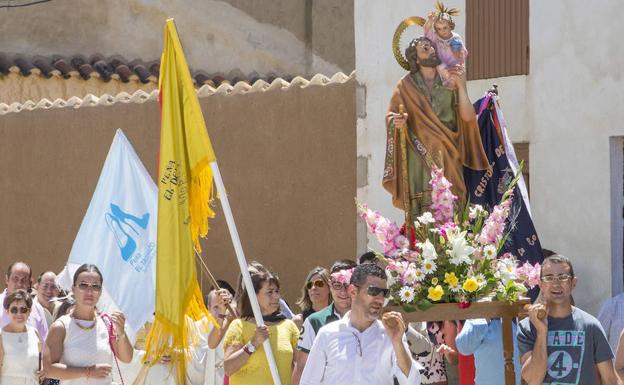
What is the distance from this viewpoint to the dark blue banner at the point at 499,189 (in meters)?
8.59

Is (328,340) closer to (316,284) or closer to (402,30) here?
(402,30)

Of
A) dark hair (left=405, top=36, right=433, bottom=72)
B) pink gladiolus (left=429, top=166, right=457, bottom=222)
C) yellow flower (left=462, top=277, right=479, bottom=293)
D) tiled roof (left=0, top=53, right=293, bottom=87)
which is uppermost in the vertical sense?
tiled roof (left=0, top=53, right=293, bottom=87)

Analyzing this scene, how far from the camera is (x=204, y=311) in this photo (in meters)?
8.29

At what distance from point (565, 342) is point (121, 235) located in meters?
5.15

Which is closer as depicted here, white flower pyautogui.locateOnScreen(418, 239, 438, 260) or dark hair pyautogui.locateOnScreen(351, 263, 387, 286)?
dark hair pyautogui.locateOnScreen(351, 263, 387, 286)

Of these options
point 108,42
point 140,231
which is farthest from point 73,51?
point 140,231

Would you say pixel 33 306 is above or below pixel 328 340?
below

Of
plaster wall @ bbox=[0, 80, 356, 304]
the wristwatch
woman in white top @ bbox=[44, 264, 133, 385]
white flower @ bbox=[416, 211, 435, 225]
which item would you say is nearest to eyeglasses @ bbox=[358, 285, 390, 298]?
white flower @ bbox=[416, 211, 435, 225]

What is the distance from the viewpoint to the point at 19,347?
9305 mm

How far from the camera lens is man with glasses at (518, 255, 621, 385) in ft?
23.8

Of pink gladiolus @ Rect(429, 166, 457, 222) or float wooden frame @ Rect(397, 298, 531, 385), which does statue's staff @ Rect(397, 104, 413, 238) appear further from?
float wooden frame @ Rect(397, 298, 531, 385)

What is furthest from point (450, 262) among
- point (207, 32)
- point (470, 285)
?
point (207, 32)

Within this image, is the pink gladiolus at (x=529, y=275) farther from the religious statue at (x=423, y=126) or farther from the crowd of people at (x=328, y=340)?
the religious statue at (x=423, y=126)

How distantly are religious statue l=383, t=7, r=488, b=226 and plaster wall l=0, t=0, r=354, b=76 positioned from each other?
10.3m
